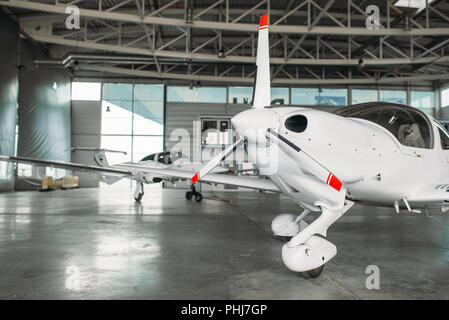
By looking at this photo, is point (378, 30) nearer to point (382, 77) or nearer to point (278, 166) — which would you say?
point (382, 77)

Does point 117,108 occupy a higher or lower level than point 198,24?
lower

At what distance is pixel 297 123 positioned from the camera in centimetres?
304

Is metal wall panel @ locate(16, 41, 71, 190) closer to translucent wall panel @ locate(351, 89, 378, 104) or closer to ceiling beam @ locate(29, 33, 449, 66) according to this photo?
ceiling beam @ locate(29, 33, 449, 66)

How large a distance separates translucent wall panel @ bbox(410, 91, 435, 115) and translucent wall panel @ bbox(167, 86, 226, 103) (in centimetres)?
1460

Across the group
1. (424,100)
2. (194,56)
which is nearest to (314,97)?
(424,100)

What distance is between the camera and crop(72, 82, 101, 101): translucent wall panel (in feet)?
81.3

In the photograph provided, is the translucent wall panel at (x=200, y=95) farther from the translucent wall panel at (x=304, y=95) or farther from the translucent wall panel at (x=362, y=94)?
the translucent wall panel at (x=362, y=94)

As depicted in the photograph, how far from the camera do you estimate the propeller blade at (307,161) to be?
2.94 metres

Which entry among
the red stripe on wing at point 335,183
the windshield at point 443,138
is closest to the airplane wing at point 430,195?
the windshield at point 443,138

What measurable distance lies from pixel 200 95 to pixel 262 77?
2164 centimetres

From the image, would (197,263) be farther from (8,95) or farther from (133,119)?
(133,119)
